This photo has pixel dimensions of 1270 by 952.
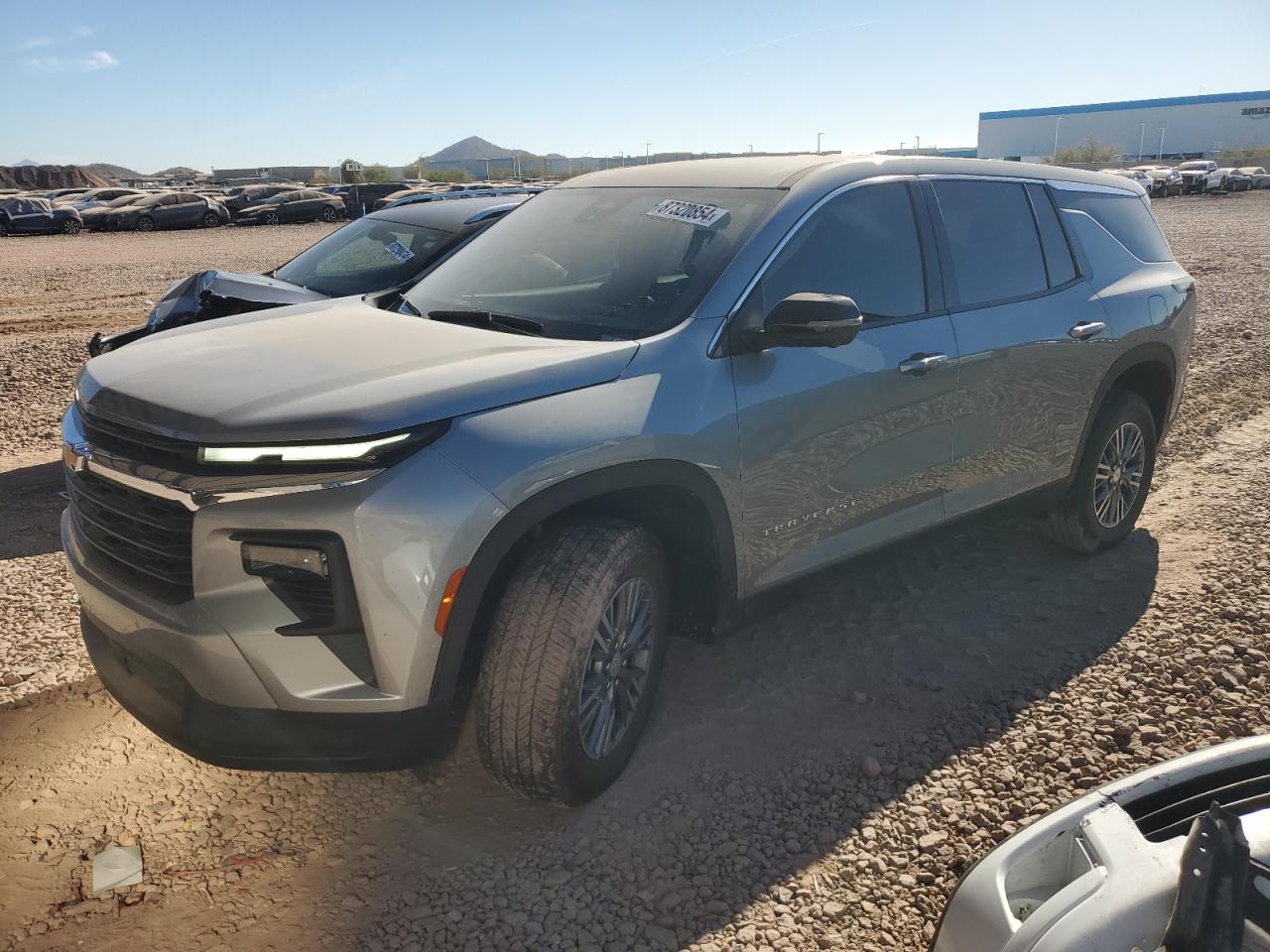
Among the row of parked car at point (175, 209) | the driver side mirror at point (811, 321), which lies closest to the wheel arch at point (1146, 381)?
the driver side mirror at point (811, 321)

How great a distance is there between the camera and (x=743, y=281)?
3.25m

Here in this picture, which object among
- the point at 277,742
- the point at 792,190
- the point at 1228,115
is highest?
the point at 1228,115

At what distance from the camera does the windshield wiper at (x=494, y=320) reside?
3.30m

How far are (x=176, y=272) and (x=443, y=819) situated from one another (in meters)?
17.3

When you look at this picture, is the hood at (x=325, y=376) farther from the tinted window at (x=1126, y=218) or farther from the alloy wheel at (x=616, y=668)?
the tinted window at (x=1126, y=218)

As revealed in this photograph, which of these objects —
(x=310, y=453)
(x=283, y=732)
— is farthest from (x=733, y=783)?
→ (x=310, y=453)

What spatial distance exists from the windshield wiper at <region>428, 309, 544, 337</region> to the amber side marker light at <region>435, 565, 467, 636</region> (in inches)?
39.7

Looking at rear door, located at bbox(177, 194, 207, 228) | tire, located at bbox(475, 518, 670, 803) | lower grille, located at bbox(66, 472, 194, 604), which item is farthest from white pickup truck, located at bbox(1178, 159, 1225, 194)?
lower grille, located at bbox(66, 472, 194, 604)

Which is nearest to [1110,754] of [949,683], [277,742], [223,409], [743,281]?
[949,683]

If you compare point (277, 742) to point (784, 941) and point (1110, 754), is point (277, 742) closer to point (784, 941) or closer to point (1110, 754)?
point (784, 941)

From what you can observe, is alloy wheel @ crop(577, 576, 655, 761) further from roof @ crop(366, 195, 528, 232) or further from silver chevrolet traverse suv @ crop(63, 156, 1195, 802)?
roof @ crop(366, 195, 528, 232)

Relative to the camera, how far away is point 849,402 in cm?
344

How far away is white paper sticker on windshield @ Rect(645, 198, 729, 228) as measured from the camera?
11.5 ft

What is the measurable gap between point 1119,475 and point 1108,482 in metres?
0.09
